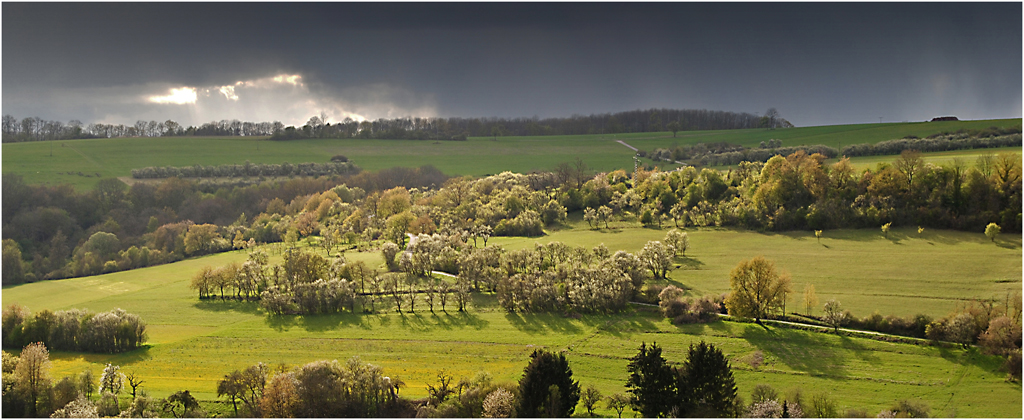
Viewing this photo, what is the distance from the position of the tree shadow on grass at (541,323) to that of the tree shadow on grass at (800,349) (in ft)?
49.9

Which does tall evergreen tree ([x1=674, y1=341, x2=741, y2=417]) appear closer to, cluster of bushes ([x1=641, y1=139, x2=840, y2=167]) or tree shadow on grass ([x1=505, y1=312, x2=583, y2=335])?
tree shadow on grass ([x1=505, y1=312, x2=583, y2=335])

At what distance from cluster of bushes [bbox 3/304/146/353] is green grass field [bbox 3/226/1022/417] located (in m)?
1.56

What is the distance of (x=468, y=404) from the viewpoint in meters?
34.8

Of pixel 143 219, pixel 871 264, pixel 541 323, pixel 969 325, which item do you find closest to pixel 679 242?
pixel 871 264

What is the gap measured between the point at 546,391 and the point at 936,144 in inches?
3504

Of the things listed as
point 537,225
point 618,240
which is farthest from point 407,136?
point 618,240

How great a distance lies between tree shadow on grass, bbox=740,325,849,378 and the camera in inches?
1517

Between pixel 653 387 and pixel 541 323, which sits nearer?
pixel 653 387

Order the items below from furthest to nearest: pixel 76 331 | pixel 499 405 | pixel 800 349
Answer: pixel 76 331 < pixel 800 349 < pixel 499 405

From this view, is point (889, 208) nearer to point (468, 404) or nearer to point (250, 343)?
point (468, 404)

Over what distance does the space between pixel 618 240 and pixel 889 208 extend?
113 feet

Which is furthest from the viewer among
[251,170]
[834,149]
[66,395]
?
[251,170]

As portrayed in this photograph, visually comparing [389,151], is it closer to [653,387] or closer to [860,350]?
[653,387]

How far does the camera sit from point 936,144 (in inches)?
3435
